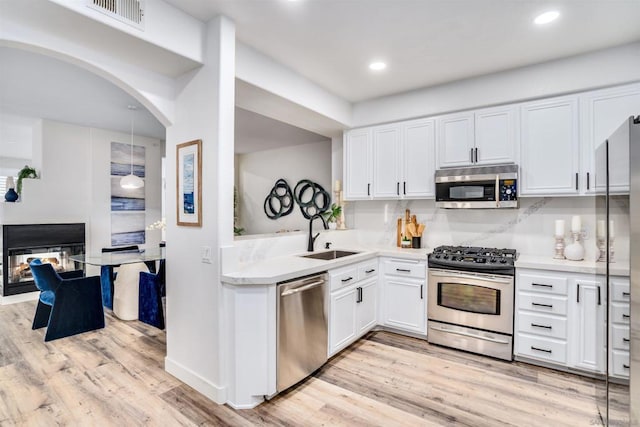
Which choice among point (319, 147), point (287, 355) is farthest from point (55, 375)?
point (319, 147)

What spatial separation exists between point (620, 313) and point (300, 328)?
2.10 metres

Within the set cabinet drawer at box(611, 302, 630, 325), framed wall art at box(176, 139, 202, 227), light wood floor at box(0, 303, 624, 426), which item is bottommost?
light wood floor at box(0, 303, 624, 426)

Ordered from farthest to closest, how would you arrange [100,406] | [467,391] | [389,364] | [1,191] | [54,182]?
[1,191] < [54,182] < [389,364] < [467,391] < [100,406]

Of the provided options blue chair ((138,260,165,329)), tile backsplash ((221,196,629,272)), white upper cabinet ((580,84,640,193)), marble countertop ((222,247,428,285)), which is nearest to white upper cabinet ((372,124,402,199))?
tile backsplash ((221,196,629,272))

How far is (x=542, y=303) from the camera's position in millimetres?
2865

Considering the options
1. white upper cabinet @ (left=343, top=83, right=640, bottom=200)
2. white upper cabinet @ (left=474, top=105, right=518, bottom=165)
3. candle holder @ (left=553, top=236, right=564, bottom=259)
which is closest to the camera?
white upper cabinet @ (left=343, top=83, right=640, bottom=200)

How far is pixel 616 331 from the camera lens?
215cm

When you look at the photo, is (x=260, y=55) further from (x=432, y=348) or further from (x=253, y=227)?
(x=253, y=227)

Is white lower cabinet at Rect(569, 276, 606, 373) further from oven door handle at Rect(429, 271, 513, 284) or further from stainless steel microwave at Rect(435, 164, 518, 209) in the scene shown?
stainless steel microwave at Rect(435, 164, 518, 209)

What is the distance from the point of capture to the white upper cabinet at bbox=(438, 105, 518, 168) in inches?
128

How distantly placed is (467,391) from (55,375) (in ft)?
11.0

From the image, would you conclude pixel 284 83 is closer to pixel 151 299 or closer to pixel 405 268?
pixel 405 268

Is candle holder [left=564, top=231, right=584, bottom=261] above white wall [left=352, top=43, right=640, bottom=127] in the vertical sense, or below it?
below

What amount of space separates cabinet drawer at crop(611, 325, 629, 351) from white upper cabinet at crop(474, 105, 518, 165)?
166 cm
